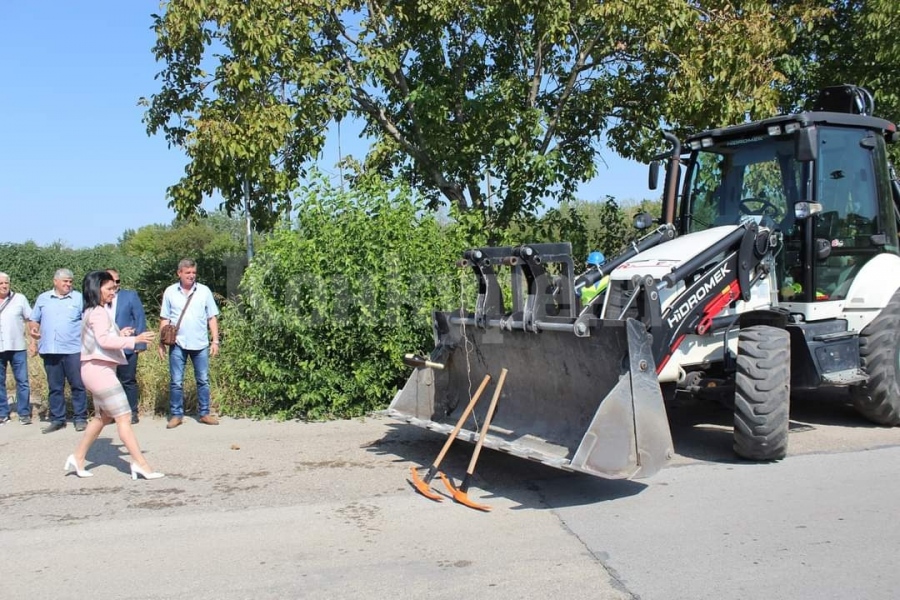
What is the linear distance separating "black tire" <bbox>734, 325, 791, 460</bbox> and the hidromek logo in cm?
51

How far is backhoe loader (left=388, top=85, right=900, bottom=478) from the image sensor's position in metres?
5.90

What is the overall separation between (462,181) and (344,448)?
228 inches

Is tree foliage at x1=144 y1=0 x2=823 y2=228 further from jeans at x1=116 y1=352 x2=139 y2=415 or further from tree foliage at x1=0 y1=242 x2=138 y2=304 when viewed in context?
tree foliage at x1=0 y1=242 x2=138 y2=304

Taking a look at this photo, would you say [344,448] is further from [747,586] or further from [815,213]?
[815,213]

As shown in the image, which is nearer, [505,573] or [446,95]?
[505,573]

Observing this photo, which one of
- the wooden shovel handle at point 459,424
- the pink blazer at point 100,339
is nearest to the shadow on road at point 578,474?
the wooden shovel handle at point 459,424

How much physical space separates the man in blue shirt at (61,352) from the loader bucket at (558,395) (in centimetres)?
381

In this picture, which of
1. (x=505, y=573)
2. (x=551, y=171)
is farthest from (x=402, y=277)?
(x=505, y=573)

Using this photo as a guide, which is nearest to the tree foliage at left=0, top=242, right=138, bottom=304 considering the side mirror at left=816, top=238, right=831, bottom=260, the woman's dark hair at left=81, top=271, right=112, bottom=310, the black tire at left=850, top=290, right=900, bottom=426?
the woman's dark hair at left=81, top=271, right=112, bottom=310

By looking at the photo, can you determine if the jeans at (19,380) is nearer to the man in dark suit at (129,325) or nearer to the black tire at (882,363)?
the man in dark suit at (129,325)

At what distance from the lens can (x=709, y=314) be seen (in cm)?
664

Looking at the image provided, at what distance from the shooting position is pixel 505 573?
14.9ft

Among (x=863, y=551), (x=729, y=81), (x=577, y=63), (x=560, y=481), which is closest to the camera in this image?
(x=863, y=551)

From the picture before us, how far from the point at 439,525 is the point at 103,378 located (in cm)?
315
